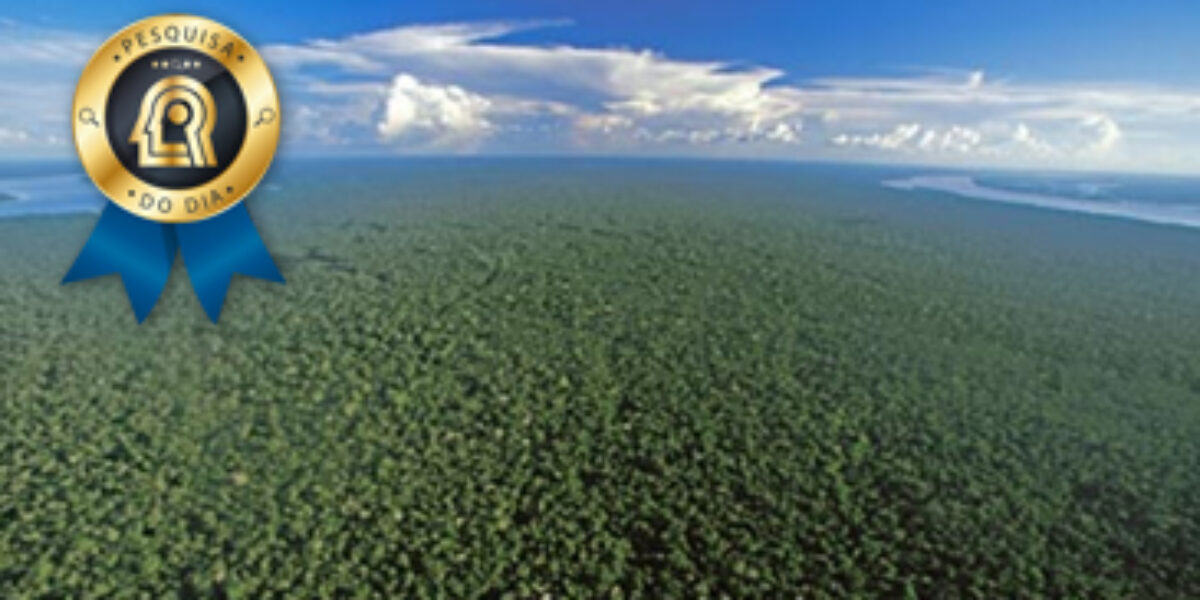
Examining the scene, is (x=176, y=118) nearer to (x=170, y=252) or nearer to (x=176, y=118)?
(x=176, y=118)

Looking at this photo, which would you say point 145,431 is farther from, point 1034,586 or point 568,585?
point 1034,586

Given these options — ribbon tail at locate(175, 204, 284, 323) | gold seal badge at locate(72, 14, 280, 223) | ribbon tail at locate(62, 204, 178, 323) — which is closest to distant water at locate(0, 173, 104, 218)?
ribbon tail at locate(62, 204, 178, 323)

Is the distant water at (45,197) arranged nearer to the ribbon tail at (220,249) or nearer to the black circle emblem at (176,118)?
the ribbon tail at (220,249)

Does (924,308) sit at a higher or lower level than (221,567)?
higher

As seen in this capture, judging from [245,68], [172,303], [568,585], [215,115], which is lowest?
[568,585]

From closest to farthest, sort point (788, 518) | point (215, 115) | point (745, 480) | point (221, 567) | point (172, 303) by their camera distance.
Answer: point (215, 115)
point (221, 567)
point (788, 518)
point (745, 480)
point (172, 303)

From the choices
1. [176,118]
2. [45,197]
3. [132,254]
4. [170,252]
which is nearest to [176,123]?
[176,118]

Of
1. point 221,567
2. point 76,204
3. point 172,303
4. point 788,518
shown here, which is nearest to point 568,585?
point 788,518
